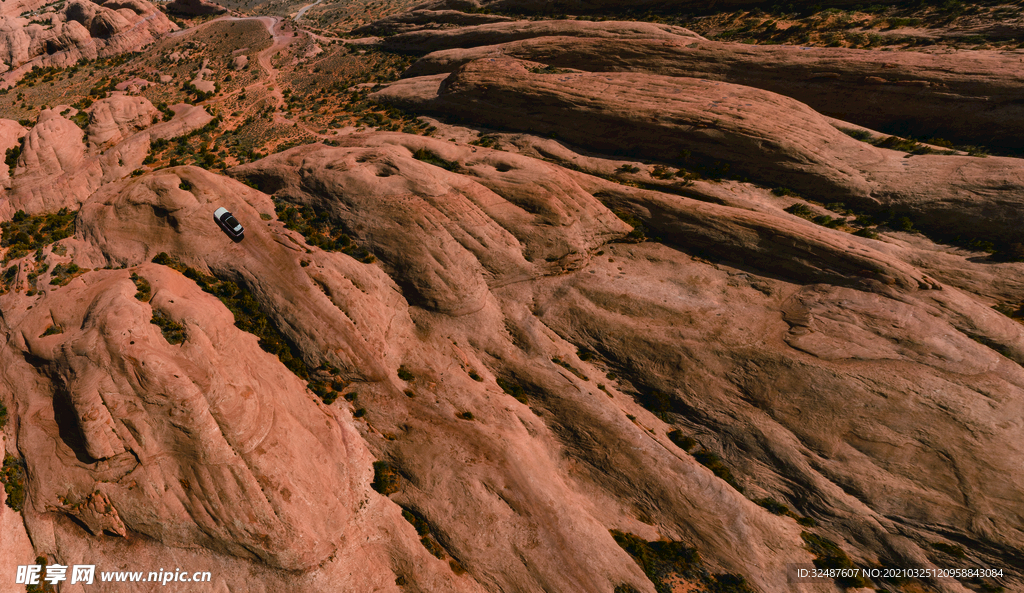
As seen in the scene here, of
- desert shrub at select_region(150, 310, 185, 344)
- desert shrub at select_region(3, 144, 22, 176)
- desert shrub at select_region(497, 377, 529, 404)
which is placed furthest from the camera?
desert shrub at select_region(3, 144, 22, 176)

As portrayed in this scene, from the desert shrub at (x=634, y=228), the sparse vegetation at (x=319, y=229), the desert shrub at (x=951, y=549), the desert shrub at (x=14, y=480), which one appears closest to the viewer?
the desert shrub at (x=951, y=549)

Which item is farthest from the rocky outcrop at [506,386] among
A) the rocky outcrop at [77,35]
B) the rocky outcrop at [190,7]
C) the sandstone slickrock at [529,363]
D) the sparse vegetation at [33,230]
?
the rocky outcrop at [190,7]

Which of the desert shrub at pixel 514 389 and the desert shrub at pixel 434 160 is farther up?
the desert shrub at pixel 434 160

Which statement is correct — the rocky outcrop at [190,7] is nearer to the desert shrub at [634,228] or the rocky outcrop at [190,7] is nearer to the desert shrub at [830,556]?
the desert shrub at [634,228]

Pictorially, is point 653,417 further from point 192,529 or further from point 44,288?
point 44,288

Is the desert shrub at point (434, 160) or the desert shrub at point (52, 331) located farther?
the desert shrub at point (434, 160)

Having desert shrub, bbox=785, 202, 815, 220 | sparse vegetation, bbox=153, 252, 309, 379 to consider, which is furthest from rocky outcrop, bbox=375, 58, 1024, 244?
sparse vegetation, bbox=153, 252, 309, 379

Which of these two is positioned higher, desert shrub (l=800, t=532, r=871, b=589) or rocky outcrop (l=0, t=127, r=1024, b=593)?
rocky outcrop (l=0, t=127, r=1024, b=593)

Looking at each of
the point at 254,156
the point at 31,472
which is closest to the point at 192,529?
the point at 31,472

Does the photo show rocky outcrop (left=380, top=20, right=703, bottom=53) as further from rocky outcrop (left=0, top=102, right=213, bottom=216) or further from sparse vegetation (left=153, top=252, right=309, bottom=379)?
sparse vegetation (left=153, top=252, right=309, bottom=379)

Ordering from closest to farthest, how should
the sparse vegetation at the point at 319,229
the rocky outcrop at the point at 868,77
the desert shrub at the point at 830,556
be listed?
the desert shrub at the point at 830,556 < the rocky outcrop at the point at 868,77 < the sparse vegetation at the point at 319,229
